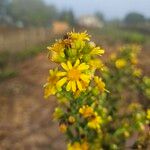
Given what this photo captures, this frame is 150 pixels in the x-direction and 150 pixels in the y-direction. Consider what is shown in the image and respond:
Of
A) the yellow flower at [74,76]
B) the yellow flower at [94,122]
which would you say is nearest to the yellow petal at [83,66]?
the yellow flower at [74,76]

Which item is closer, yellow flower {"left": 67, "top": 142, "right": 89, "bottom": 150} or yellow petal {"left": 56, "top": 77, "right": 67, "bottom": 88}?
yellow petal {"left": 56, "top": 77, "right": 67, "bottom": 88}

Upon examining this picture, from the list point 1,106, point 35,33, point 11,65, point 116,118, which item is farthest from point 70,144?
point 35,33

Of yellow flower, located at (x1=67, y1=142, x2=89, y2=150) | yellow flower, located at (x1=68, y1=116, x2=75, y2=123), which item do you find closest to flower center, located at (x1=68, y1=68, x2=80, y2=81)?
yellow flower, located at (x1=68, y1=116, x2=75, y2=123)

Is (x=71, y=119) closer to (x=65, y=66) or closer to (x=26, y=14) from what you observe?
(x=65, y=66)

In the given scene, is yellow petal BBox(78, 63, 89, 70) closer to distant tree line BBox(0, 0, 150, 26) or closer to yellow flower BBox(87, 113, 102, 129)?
yellow flower BBox(87, 113, 102, 129)

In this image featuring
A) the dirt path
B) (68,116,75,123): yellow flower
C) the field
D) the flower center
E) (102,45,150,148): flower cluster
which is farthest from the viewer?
the field

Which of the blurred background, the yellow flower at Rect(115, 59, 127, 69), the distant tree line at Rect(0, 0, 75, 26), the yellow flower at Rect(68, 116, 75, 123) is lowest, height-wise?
the distant tree line at Rect(0, 0, 75, 26)
